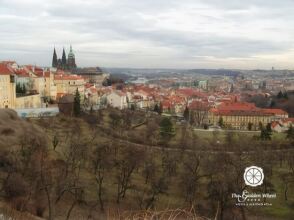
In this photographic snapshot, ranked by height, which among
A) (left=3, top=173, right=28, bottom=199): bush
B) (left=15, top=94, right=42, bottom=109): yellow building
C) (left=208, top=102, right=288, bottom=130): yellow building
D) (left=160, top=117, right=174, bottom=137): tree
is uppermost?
(left=15, top=94, right=42, bottom=109): yellow building

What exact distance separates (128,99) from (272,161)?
139ft

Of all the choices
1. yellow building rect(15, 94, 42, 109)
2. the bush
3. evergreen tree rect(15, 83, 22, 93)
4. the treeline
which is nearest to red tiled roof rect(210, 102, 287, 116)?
yellow building rect(15, 94, 42, 109)

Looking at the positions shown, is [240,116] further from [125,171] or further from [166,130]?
[125,171]

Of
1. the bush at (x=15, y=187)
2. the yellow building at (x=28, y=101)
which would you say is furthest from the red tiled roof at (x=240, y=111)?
the bush at (x=15, y=187)

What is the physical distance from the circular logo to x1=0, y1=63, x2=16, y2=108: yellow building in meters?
24.8

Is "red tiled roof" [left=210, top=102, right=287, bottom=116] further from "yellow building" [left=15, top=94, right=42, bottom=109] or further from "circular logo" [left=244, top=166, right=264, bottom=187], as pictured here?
"circular logo" [left=244, top=166, right=264, bottom=187]

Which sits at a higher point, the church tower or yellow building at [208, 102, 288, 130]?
the church tower

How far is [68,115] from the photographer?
1666 inches

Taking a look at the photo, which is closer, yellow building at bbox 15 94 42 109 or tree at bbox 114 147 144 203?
tree at bbox 114 147 144 203

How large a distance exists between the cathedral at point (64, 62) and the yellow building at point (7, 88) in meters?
47.1

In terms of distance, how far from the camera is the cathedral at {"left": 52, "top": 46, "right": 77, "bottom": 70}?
8869 centimetres

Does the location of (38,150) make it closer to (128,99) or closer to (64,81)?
(64,81)

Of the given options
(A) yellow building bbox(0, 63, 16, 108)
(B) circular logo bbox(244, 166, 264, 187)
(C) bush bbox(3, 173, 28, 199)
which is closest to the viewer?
(C) bush bbox(3, 173, 28, 199)

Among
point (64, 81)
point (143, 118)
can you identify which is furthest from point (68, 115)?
point (64, 81)
